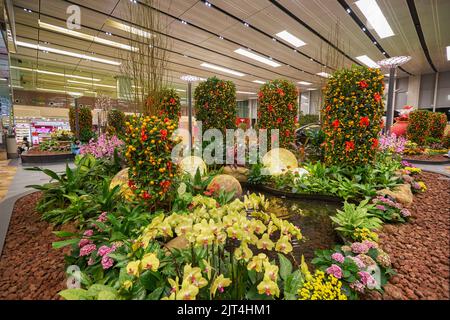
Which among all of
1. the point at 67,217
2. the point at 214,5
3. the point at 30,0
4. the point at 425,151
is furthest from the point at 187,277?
the point at 425,151

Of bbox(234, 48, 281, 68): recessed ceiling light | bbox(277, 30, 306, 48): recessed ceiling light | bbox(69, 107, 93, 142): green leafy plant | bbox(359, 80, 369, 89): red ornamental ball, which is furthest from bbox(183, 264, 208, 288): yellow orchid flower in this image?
bbox(69, 107, 93, 142): green leafy plant

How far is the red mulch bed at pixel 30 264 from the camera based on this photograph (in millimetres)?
1225

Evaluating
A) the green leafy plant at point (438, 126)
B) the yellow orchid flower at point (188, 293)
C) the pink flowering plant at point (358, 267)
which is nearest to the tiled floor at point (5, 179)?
the yellow orchid flower at point (188, 293)

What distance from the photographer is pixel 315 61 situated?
354 inches

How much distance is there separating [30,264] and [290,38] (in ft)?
25.5

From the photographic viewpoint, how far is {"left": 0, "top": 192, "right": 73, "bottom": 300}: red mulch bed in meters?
1.22

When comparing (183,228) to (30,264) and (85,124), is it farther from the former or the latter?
(85,124)

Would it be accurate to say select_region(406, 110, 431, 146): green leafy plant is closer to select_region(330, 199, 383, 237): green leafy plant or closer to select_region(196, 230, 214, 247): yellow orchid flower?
select_region(330, 199, 383, 237): green leafy plant

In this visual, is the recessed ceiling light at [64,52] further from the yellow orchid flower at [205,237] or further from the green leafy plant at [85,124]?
the yellow orchid flower at [205,237]

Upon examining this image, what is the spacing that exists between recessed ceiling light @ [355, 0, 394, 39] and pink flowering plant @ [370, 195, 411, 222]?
4.89 meters

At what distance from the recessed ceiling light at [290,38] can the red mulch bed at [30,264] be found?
7.02 metres

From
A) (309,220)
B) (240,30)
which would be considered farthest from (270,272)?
(240,30)
